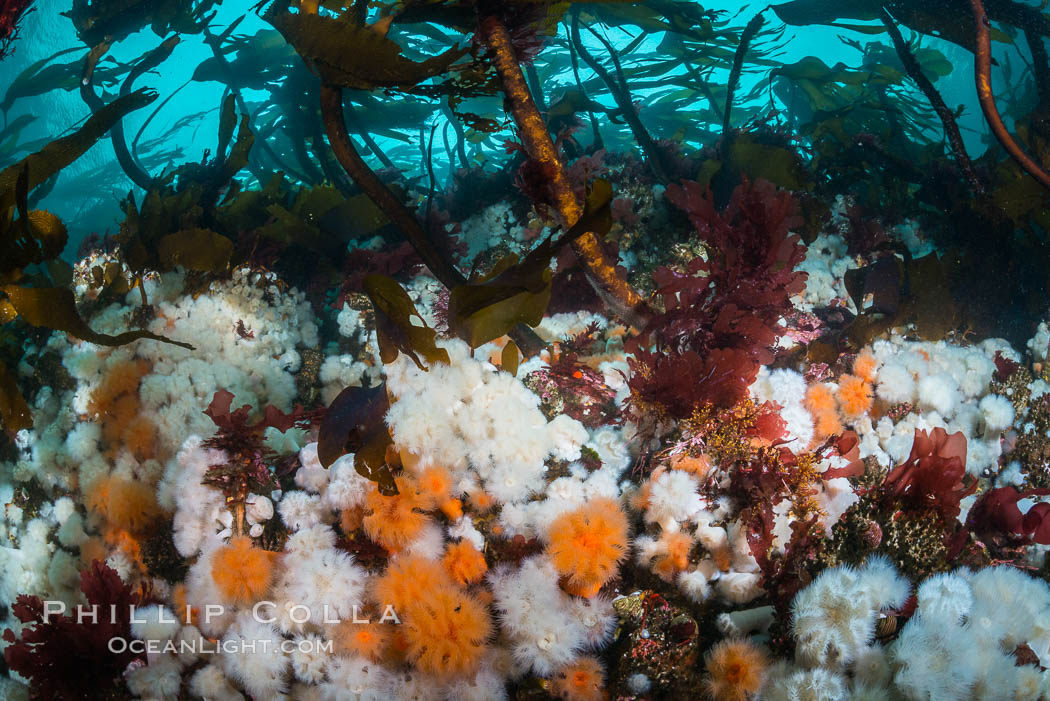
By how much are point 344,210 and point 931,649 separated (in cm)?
463

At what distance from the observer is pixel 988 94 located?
122 inches

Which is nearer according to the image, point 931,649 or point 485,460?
point 931,649

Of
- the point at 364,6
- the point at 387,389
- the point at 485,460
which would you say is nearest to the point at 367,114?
the point at 364,6

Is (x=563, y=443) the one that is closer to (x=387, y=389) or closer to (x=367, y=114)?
(x=387, y=389)

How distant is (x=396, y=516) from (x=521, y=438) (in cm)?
78

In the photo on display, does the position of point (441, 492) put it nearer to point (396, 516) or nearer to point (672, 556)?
point (396, 516)

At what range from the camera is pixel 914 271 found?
346 centimetres

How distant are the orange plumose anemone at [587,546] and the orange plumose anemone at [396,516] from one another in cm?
68

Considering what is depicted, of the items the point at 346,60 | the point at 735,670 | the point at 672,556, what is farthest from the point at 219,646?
the point at 346,60

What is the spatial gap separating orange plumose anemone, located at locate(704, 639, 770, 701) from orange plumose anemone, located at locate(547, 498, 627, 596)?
0.53 m

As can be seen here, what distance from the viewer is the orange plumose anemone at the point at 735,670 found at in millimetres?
1784

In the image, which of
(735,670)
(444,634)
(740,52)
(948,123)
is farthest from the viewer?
(740,52)

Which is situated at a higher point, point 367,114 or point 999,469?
point 367,114

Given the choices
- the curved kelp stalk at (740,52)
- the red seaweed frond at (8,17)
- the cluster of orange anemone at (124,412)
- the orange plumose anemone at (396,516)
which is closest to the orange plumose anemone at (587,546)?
the orange plumose anemone at (396,516)
